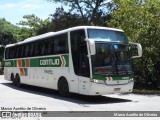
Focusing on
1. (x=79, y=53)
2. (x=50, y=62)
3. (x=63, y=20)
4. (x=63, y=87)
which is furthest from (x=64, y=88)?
(x=63, y=20)

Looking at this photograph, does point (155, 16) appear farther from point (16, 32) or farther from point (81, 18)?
point (16, 32)

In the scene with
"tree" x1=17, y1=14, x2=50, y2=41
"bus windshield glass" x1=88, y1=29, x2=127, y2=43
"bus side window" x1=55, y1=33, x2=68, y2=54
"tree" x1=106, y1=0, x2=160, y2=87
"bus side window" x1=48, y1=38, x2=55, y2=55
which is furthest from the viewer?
"tree" x1=17, y1=14, x2=50, y2=41

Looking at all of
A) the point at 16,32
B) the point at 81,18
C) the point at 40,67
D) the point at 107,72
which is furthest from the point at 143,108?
the point at 16,32

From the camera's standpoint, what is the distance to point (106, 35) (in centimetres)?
1547

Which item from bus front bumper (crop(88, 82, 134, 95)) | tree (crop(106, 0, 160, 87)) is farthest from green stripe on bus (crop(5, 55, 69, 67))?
tree (crop(106, 0, 160, 87))

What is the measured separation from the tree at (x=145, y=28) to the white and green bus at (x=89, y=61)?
4469 millimetres

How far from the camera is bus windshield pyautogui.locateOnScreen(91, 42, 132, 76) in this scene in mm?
14664

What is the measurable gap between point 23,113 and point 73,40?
5554mm

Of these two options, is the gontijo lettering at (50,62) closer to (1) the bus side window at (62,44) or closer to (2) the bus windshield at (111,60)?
(1) the bus side window at (62,44)

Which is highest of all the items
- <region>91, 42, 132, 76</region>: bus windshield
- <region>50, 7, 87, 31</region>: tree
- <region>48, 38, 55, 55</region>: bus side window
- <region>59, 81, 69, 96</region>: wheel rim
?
<region>50, 7, 87, 31</region>: tree

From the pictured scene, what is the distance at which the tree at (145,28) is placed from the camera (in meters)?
20.6

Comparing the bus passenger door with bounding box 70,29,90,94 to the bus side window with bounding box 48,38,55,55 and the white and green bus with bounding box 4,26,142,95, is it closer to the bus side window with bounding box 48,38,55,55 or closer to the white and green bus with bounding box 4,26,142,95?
the white and green bus with bounding box 4,26,142,95

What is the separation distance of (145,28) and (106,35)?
5.90m

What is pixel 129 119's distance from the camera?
34.8 feet
